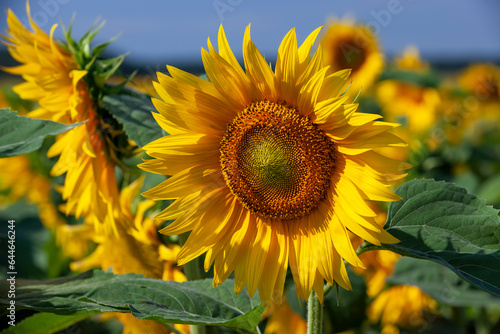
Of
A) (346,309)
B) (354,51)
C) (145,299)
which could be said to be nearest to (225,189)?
(145,299)

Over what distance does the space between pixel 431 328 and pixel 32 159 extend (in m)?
2.80

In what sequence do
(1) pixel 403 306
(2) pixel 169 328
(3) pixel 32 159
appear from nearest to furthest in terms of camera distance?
(2) pixel 169 328
(1) pixel 403 306
(3) pixel 32 159

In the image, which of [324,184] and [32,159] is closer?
[324,184]

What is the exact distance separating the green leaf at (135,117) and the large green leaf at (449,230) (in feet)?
2.14

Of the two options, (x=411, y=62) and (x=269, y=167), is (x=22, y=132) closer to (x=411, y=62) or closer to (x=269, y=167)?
(x=269, y=167)

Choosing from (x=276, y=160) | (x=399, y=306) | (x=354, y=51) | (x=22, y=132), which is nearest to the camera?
(x=22, y=132)

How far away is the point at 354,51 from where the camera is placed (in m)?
4.58

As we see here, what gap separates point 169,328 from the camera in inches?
66.5

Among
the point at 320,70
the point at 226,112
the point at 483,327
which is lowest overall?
the point at 483,327

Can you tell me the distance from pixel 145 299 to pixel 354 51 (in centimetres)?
358

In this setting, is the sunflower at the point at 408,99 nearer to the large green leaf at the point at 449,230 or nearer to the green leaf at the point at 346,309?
the green leaf at the point at 346,309

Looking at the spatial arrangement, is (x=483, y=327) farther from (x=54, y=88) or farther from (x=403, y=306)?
(x=54, y=88)

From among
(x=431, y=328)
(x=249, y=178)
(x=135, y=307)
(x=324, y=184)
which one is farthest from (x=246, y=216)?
(x=431, y=328)

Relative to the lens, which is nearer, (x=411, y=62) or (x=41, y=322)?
(x=41, y=322)
